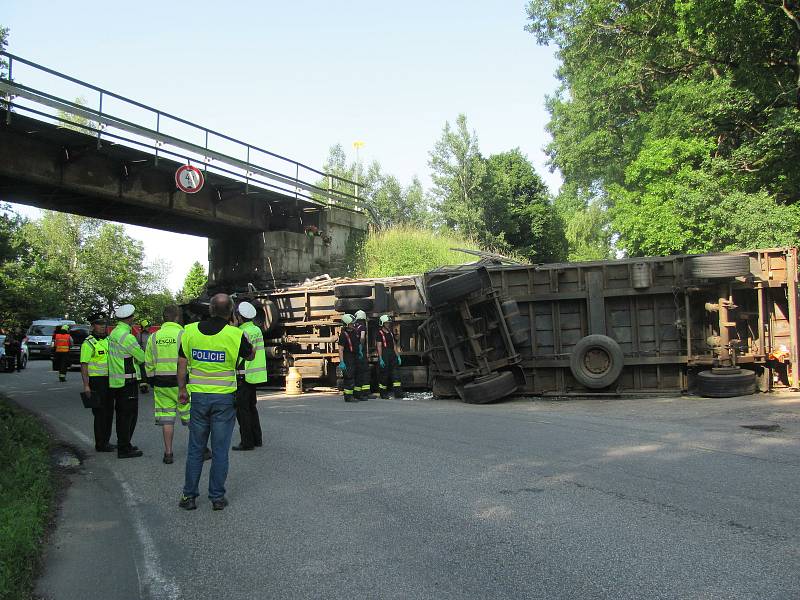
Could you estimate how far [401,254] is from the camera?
2848 centimetres

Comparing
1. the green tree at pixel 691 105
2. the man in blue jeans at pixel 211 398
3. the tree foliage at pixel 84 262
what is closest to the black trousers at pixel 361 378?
the man in blue jeans at pixel 211 398

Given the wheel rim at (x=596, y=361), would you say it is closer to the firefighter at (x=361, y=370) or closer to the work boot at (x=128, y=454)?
the firefighter at (x=361, y=370)

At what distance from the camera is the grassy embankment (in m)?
4.13

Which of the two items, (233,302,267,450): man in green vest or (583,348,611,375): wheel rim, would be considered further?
(583,348,611,375): wheel rim

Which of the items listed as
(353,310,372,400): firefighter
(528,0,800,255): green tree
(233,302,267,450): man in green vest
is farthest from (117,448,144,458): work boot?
(528,0,800,255): green tree

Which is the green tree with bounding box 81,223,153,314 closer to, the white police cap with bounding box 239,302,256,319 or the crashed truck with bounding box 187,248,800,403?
the crashed truck with bounding box 187,248,800,403

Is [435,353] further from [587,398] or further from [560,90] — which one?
[560,90]

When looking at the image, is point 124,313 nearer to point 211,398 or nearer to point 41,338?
point 211,398

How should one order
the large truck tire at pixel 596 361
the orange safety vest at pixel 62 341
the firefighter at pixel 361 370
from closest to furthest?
the large truck tire at pixel 596 361 → the firefighter at pixel 361 370 → the orange safety vest at pixel 62 341

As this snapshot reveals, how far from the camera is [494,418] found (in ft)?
35.0

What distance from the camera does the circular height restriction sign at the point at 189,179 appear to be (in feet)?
62.7

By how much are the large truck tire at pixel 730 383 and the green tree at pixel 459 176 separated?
30.8 m

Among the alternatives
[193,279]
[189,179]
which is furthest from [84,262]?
[189,179]

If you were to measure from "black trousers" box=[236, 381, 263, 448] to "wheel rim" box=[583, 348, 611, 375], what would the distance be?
7.36m
